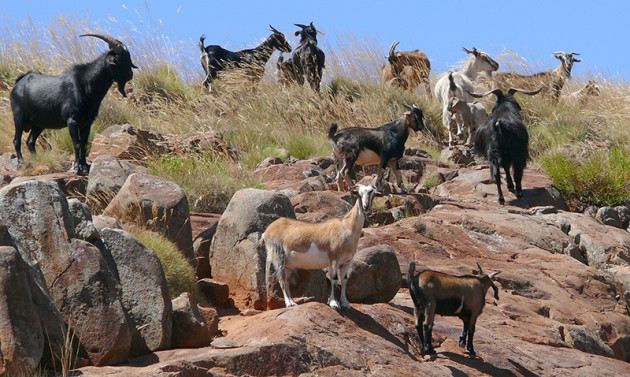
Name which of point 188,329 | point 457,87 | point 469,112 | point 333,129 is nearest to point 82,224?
point 188,329

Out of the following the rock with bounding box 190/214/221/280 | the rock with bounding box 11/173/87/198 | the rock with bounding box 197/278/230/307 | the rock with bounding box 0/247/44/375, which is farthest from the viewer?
the rock with bounding box 11/173/87/198

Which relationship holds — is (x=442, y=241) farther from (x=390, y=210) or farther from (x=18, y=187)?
(x=18, y=187)

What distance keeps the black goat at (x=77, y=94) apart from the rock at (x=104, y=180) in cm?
117

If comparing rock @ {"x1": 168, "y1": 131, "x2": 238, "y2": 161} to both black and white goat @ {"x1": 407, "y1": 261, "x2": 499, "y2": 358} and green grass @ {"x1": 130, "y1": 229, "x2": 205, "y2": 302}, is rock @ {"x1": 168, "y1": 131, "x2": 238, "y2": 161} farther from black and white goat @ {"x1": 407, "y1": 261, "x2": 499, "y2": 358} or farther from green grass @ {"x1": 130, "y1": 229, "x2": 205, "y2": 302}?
black and white goat @ {"x1": 407, "y1": 261, "x2": 499, "y2": 358}

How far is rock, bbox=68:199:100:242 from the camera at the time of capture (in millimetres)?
6699

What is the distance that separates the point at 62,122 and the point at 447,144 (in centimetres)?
991

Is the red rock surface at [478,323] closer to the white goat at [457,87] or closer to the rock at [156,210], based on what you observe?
the rock at [156,210]

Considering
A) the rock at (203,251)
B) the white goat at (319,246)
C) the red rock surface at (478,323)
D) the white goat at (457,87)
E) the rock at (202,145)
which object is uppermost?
the white goat at (457,87)

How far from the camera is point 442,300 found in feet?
24.7

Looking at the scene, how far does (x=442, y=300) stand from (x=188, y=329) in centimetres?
211

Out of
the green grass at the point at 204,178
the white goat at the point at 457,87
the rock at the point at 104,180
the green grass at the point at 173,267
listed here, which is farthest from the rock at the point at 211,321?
the white goat at the point at 457,87

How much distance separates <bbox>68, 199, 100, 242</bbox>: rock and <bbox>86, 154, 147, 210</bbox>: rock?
3557mm

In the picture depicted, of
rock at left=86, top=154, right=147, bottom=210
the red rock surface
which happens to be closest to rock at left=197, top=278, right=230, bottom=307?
the red rock surface

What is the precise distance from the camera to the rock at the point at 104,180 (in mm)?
10516
